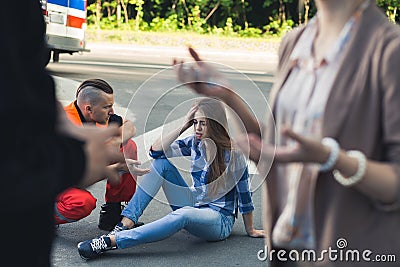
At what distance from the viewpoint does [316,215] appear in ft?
6.51

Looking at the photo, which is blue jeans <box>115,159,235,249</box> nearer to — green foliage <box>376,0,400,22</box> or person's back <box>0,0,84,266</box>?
person's back <box>0,0,84,266</box>

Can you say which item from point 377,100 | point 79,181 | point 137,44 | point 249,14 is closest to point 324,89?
point 377,100

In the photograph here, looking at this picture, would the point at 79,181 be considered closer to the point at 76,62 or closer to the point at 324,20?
the point at 324,20

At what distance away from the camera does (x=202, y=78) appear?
6.81 ft

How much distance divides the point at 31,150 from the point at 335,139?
76 centimetres

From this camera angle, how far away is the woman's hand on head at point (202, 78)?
6.79 ft

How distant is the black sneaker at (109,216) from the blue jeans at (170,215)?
0.19 meters

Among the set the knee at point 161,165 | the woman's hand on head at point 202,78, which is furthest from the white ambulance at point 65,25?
the woman's hand on head at point 202,78

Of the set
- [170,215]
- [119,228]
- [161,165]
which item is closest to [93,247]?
[119,228]

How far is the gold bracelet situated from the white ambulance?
39.5ft

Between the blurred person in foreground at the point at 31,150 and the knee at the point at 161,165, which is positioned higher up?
the blurred person in foreground at the point at 31,150

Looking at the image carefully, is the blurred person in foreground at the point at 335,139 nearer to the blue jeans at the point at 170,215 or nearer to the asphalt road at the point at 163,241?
the asphalt road at the point at 163,241

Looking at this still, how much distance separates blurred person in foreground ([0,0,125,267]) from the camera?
1.44 m

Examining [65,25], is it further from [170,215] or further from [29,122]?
[29,122]
